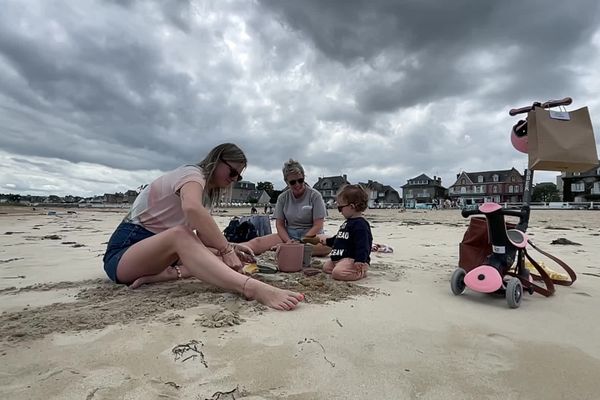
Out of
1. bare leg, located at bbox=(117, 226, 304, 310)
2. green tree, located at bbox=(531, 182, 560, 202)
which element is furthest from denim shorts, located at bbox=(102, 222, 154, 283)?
green tree, located at bbox=(531, 182, 560, 202)

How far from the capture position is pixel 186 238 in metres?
2.31

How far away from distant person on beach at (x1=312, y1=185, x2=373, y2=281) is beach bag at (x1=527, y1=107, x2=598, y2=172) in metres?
1.44

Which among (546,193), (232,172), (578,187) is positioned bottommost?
(232,172)

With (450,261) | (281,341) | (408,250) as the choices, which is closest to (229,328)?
(281,341)

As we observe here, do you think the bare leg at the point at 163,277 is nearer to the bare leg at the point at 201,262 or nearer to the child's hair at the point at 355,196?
the bare leg at the point at 201,262

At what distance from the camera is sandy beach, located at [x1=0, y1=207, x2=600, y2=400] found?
1253mm

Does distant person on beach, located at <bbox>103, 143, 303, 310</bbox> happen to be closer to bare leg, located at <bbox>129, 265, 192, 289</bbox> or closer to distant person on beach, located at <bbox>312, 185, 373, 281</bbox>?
bare leg, located at <bbox>129, 265, 192, 289</bbox>

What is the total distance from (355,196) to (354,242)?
44 cm

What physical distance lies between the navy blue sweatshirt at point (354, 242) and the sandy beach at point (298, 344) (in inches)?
17.9

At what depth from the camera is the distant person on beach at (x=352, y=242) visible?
9.95ft

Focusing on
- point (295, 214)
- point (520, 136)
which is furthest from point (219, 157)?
point (520, 136)

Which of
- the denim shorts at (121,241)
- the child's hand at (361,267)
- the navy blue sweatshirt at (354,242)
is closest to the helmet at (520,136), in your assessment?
the navy blue sweatshirt at (354,242)

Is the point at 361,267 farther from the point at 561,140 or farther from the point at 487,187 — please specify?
the point at 487,187

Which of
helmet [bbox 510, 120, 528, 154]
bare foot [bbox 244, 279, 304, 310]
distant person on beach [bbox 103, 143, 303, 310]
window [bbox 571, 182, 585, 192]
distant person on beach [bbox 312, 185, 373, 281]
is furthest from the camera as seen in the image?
window [bbox 571, 182, 585, 192]
